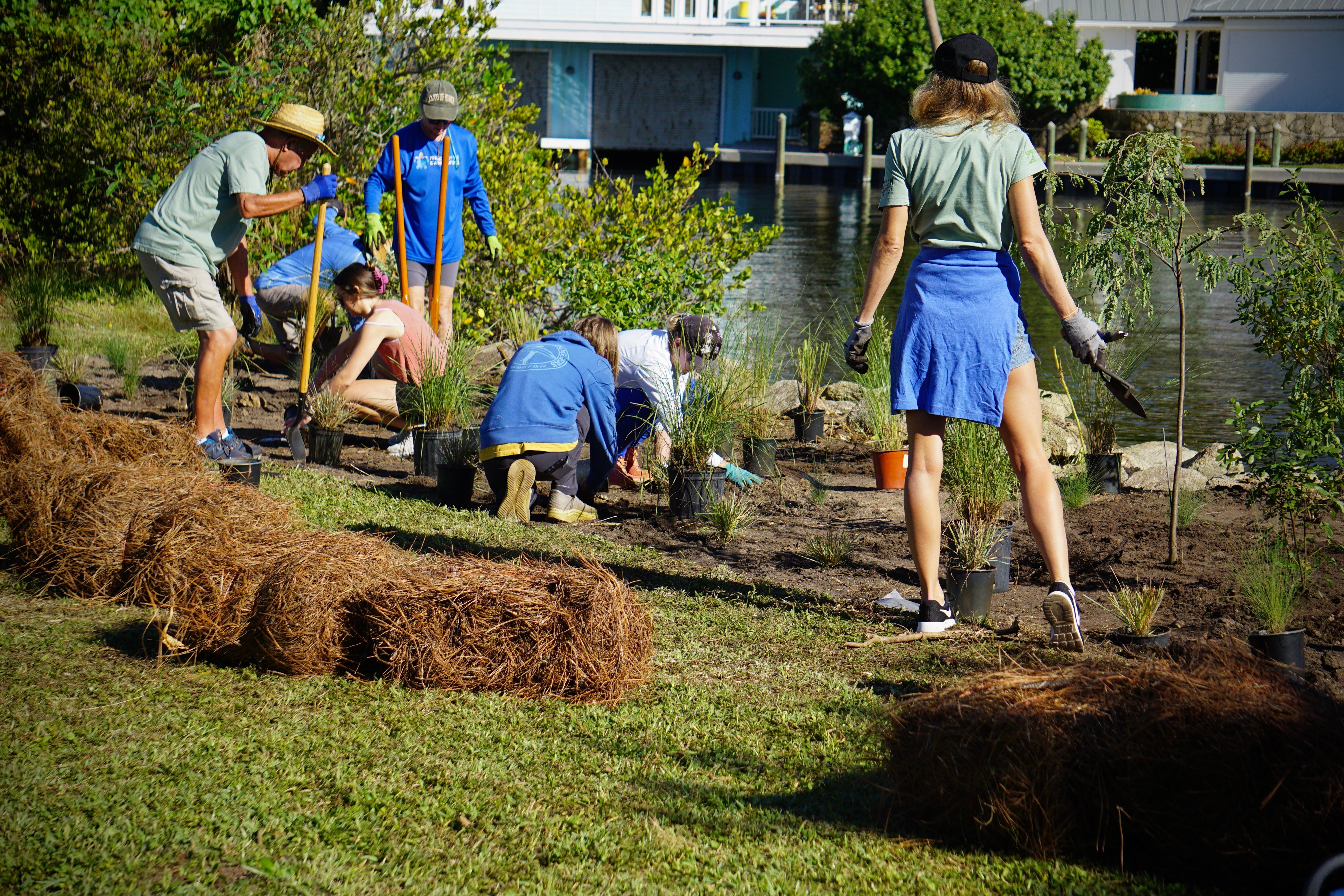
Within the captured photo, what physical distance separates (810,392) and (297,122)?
3445 mm

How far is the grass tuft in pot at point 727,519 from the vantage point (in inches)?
211

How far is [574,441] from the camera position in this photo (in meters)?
5.54

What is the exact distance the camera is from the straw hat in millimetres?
→ 5863

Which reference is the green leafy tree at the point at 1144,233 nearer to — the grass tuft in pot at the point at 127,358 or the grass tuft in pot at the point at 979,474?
the grass tuft in pot at the point at 979,474

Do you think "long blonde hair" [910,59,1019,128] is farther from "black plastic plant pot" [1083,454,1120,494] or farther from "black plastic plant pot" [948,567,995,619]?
"black plastic plant pot" [1083,454,1120,494]

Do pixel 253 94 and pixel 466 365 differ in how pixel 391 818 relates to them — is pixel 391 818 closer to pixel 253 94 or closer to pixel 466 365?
pixel 466 365

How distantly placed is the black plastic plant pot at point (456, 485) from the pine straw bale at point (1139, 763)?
130 inches

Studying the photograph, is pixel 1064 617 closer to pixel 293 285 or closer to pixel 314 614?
pixel 314 614

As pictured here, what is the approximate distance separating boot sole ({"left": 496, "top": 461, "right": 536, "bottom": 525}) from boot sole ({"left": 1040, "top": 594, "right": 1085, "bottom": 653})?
2456mm

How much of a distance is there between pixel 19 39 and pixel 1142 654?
1091 cm

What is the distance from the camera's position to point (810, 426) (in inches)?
295

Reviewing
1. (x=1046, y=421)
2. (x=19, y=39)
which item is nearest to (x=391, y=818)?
(x=1046, y=421)

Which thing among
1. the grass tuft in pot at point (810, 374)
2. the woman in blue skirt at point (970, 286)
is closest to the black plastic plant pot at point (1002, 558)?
the woman in blue skirt at point (970, 286)

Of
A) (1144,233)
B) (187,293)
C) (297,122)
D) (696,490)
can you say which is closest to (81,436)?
(187,293)
